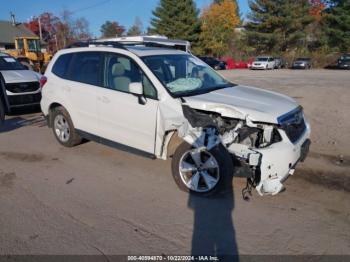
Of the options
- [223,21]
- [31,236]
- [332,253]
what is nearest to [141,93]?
[31,236]

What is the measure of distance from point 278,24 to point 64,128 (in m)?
49.7

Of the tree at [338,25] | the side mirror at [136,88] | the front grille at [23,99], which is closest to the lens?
the side mirror at [136,88]

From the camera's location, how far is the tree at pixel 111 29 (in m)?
91.4

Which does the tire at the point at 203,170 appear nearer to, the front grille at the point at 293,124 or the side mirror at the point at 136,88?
the front grille at the point at 293,124

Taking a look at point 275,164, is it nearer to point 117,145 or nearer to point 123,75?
point 117,145

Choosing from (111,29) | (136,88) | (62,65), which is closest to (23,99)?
(62,65)

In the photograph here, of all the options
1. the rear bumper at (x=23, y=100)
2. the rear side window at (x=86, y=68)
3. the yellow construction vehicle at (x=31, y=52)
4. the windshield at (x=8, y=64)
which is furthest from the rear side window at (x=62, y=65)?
the yellow construction vehicle at (x=31, y=52)

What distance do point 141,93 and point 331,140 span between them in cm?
411

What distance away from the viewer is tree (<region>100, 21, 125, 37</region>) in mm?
91412

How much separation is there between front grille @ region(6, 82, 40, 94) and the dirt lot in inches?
164

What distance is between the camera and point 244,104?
4211 mm

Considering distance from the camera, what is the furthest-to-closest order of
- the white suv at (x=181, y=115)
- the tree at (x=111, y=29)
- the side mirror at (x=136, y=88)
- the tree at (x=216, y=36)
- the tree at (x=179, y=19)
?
the tree at (x=111, y=29), the tree at (x=216, y=36), the tree at (x=179, y=19), the side mirror at (x=136, y=88), the white suv at (x=181, y=115)

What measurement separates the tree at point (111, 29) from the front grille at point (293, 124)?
90.3 metres

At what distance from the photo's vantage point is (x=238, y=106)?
411cm
